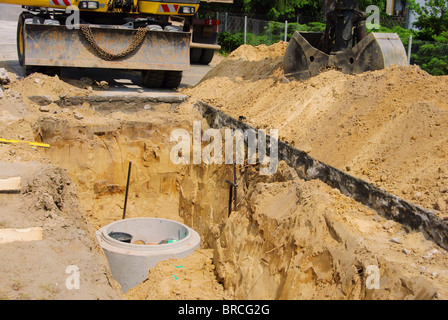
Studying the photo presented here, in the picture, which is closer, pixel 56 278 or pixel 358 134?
pixel 56 278

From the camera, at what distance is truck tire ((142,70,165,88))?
11758 millimetres

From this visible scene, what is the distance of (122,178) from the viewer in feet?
32.7

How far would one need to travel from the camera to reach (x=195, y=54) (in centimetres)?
1620

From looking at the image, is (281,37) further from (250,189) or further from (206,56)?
(250,189)

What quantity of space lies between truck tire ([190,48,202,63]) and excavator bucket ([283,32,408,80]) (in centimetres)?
680

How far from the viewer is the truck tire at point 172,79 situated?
11.9m

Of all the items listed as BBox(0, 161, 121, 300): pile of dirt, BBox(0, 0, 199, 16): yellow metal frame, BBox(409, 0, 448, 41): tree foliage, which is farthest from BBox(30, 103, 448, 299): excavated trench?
BBox(409, 0, 448, 41): tree foliage

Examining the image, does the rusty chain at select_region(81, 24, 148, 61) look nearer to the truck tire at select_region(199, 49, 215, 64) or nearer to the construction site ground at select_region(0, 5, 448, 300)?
the construction site ground at select_region(0, 5, 448, 300)

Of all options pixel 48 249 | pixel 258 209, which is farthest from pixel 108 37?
pixel 48 249

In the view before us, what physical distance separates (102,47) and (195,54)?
5.71 meters

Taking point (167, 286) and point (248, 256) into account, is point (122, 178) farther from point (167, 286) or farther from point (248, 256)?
point (248, 256)

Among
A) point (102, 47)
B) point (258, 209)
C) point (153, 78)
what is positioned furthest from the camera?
point (153, 78)
